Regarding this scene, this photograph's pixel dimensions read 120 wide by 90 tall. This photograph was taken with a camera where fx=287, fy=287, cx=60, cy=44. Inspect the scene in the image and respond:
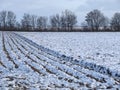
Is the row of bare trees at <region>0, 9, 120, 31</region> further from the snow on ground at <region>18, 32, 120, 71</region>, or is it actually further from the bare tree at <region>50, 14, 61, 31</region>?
the snow on ground at <region>18, 32, 120, 71</region>

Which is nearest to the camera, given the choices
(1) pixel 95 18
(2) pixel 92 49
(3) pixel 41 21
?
(2) pixel 92 49

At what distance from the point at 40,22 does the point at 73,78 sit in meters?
167

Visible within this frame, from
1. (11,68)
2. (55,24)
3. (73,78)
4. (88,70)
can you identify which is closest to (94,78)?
(73,78)

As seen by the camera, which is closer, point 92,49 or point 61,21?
point 92,49

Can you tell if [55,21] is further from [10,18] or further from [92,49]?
[92,49]

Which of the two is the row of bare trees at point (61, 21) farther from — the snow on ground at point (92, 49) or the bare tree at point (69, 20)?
the snow on ground at point (92, 49)

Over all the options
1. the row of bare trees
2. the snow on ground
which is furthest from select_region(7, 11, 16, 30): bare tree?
the snow on ground

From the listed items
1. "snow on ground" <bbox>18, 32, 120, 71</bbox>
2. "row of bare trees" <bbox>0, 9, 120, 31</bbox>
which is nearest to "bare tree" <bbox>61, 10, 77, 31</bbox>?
"row of bare trees" <bbox>0, 9, 120, 31</bbox>

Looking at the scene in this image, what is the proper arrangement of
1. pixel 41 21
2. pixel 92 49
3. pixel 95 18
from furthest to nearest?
pixel 41 21
pixel 95 18
pixel 92 49

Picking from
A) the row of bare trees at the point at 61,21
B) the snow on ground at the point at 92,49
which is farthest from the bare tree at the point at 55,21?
the snow on ground at the point at 92,49

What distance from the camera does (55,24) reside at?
170 m

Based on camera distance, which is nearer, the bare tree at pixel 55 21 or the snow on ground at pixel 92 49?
the snow on ground at pixel 92 49

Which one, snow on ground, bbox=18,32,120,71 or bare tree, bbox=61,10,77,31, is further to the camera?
bare tree, bbox=61,10,77,31

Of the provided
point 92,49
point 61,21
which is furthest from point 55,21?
point 92,49
